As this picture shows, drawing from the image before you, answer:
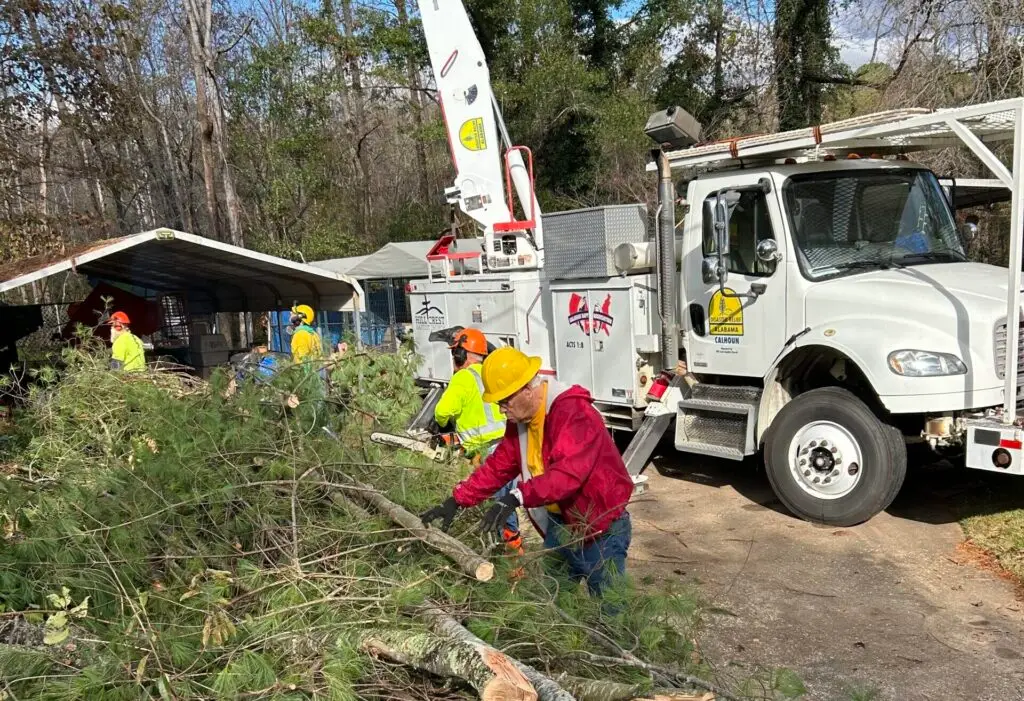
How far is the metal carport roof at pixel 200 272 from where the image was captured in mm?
9445

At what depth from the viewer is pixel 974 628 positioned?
14.9 ft

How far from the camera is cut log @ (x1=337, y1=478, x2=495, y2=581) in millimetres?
3367

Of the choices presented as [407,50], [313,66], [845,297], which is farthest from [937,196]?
[313,66]

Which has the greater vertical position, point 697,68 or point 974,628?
point 697,68

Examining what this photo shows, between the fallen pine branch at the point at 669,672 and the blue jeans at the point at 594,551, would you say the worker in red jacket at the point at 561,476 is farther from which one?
the fallen pine branch at the point at 669,672

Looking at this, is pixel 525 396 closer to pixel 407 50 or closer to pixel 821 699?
pixel 821 699

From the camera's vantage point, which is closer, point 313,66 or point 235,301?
point 235,301

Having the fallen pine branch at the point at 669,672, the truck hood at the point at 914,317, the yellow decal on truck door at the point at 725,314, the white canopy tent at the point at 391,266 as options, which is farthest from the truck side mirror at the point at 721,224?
the white canopy tent at the point at 391,266

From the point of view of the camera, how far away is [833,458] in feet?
19.8

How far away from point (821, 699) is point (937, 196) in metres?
4.55

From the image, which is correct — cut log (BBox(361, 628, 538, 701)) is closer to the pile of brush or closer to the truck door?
the pile of brush

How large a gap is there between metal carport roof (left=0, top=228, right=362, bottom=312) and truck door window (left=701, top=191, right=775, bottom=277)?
20.2 ft

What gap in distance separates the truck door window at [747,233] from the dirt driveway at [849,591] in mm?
1923

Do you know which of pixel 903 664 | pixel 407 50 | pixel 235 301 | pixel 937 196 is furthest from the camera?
pixel 407 50
